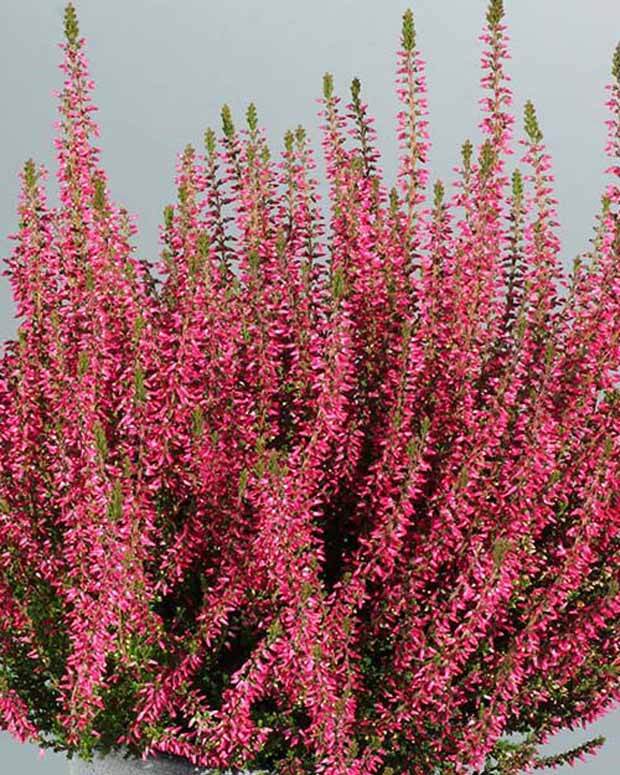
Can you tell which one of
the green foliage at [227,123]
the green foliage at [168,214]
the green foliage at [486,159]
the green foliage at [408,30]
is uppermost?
the green foliage at [408,30]

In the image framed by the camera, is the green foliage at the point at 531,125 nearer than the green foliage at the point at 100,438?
No

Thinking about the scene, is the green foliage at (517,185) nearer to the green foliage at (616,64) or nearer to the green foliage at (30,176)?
the green foliage at (616,64)

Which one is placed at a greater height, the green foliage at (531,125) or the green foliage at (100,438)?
the green foliage at (531,125)

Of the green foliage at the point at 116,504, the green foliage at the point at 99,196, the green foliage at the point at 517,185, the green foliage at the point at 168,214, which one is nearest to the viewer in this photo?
the green foliage at the point at 116,504

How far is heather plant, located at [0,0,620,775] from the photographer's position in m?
3.87

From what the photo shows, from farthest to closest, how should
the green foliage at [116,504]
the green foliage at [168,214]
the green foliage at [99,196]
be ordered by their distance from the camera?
1. the green foliage at [168,214]
2. the green foliage at [99,196]
3. the green foliage at [116,504]

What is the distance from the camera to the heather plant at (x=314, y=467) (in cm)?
387

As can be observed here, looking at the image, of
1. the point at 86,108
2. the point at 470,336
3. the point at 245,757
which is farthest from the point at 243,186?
the point at 245,757

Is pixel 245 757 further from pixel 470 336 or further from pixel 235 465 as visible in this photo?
pixel 470 336

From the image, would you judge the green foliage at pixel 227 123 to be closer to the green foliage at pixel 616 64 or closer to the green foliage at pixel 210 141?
the green foliage at pixel 210 141

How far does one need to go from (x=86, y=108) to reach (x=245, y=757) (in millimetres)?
1982

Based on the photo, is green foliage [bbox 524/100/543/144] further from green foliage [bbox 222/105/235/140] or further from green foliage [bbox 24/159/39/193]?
green foliage [bbox 24/159/39/193]

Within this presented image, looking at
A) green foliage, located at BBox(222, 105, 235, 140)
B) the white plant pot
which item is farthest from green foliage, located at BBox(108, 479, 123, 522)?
green foliage, located at BBox(222, 105, 235, 140)

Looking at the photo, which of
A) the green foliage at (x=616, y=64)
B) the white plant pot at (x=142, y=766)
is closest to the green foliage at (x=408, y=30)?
the green foliage at (x=616, y=64)
